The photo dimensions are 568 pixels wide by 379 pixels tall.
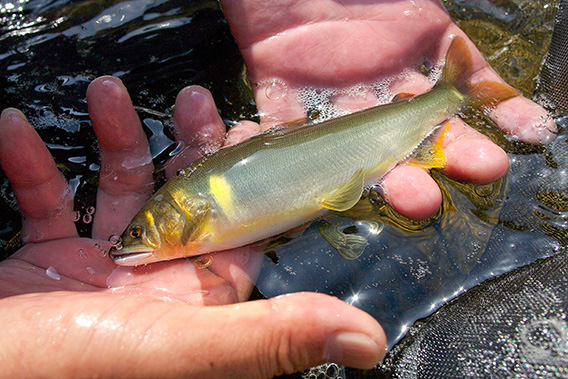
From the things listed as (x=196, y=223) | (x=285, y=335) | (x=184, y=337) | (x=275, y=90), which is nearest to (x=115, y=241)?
(x=196, y=223)

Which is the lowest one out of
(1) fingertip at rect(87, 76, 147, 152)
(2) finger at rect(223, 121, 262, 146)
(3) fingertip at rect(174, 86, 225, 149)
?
(2) finger at rect(223, 121, 262, 146)

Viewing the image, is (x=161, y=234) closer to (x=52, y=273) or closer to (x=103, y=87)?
(x=52, y=273)

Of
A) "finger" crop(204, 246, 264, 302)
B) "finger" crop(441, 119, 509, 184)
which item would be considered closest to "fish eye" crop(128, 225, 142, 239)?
"finger" crop(204, 246, 264, 302)

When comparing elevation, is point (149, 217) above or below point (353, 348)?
above

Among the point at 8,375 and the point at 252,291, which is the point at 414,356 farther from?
the point at 8,375

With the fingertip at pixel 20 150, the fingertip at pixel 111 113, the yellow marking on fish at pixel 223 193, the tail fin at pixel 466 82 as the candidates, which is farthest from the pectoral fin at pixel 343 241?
Answer: the fingertip at pixel 20 150

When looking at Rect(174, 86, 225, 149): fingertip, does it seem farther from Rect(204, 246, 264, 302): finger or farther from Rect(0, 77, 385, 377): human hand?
Rect(0, 77, 385, 377): human hand

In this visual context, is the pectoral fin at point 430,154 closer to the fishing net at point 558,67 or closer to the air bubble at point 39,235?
the fishing net at point 558,67

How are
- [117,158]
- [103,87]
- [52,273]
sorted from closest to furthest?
[52,273]
[103,87]
[117,158]

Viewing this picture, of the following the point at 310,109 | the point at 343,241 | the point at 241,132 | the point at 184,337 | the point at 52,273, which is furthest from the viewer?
the point at 310,109
